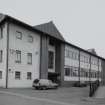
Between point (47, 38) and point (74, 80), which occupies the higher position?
point (47, 38)

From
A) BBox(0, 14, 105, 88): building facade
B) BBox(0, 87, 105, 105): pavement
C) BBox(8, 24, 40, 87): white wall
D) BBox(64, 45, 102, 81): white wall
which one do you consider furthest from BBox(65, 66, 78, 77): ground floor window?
BBox(0, 87, 105, 105): pavement

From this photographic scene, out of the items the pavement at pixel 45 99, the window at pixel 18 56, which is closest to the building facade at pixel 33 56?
the window at pixel 18 56

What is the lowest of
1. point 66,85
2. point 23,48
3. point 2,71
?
point 66,85

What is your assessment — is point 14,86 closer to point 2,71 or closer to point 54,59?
point 2,71

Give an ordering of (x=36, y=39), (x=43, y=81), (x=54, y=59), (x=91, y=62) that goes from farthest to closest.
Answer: (x=91, y=62) → (x=54, y=59) → (x=36, y=39) → (x=43, y=81)

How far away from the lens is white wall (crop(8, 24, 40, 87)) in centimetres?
2683

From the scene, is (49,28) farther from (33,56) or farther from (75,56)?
(33,56)

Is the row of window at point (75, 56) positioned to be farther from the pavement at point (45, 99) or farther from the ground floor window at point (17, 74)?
the pavement at point (45, 99)

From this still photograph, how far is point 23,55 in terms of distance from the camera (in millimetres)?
29016

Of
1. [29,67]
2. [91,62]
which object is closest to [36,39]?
[29,67]

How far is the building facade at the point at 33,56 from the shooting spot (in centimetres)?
2670

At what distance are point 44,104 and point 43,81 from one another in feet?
47.3

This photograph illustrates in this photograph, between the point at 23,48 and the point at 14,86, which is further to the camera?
the point at 23,48

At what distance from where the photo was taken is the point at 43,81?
2661 centimetres
